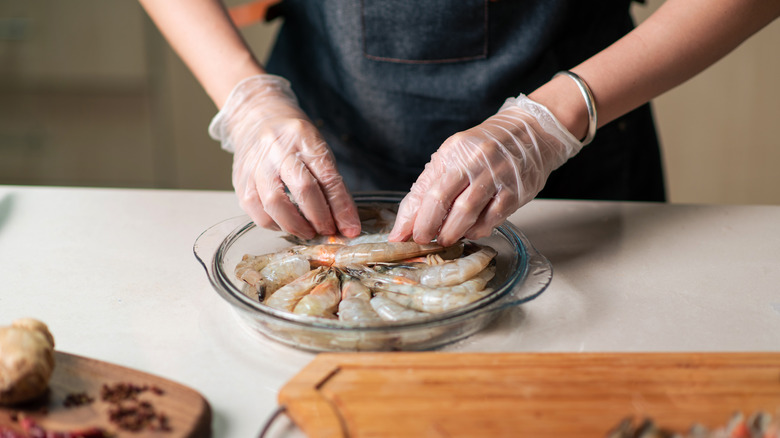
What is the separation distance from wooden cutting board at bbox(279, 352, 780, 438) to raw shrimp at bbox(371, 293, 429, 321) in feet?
0.26

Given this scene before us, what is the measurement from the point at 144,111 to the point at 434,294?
2.80m

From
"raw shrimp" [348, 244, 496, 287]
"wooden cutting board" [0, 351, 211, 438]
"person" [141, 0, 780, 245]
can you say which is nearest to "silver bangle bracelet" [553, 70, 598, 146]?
"person" [141, 0, 780, 245]

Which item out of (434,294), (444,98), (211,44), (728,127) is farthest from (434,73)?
(728,127)

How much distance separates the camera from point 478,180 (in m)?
1.11

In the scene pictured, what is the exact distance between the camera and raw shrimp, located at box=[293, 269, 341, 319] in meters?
0.96

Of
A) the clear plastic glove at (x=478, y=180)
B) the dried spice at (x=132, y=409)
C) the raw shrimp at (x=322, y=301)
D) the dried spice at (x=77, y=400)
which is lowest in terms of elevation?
the dried spice at (x=77, y=400)

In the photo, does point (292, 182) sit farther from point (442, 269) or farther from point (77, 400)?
point (77, 400)

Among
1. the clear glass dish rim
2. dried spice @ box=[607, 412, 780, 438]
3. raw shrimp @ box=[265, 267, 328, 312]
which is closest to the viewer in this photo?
dried spice @ box=[607, 412, 780, 438]

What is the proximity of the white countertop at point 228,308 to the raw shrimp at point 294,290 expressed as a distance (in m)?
0.06

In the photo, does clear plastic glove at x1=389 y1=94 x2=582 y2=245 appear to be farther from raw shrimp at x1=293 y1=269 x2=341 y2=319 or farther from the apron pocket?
the apron pocket

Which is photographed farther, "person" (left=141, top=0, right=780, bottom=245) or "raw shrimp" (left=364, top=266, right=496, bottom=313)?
"person" (left=141, top=0, right=780, bottom=245)

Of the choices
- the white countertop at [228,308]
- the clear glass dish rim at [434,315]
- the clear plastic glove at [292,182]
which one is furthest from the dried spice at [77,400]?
the clear plastic glove at [292,182]

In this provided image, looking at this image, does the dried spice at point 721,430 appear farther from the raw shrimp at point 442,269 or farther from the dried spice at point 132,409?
the dried spice at point 132,409

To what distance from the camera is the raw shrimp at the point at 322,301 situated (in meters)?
0.96
